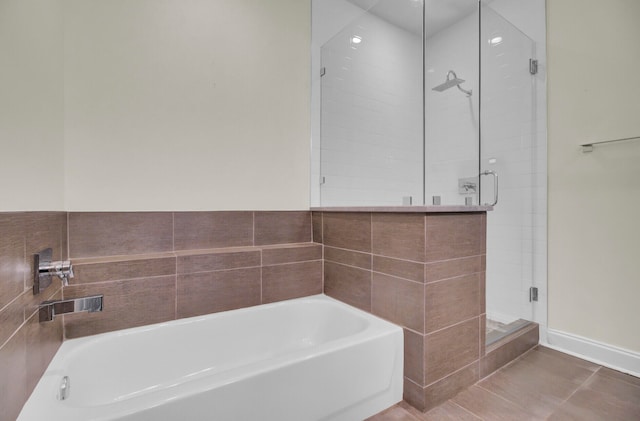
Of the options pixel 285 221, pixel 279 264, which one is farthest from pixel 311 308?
pixel 285 221

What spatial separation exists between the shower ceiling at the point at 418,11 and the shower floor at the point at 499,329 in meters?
2.22

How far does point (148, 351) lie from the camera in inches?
56.8

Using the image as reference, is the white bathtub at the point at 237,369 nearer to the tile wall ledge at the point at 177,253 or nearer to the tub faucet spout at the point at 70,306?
the tub faucet spout at the point at 70,306

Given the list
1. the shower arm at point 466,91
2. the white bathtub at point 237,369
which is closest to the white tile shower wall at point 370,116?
the shower arm at point 466,91

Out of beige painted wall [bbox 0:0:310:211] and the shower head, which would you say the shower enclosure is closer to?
the shower head

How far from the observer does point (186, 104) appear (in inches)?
68.1

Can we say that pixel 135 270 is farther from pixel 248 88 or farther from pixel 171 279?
pixel 248 88

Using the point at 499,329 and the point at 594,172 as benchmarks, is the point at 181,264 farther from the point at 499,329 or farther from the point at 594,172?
the point at 594,172

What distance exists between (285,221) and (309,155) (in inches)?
20.6

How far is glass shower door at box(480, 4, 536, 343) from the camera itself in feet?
7.41

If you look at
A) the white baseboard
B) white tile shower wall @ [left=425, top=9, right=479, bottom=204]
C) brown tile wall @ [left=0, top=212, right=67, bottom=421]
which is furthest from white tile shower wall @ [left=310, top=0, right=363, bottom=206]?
the white baseboard

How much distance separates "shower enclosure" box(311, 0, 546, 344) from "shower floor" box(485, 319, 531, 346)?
5 centimetres

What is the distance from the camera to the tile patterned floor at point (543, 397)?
138 centimetres

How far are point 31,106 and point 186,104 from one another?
2.32ft
